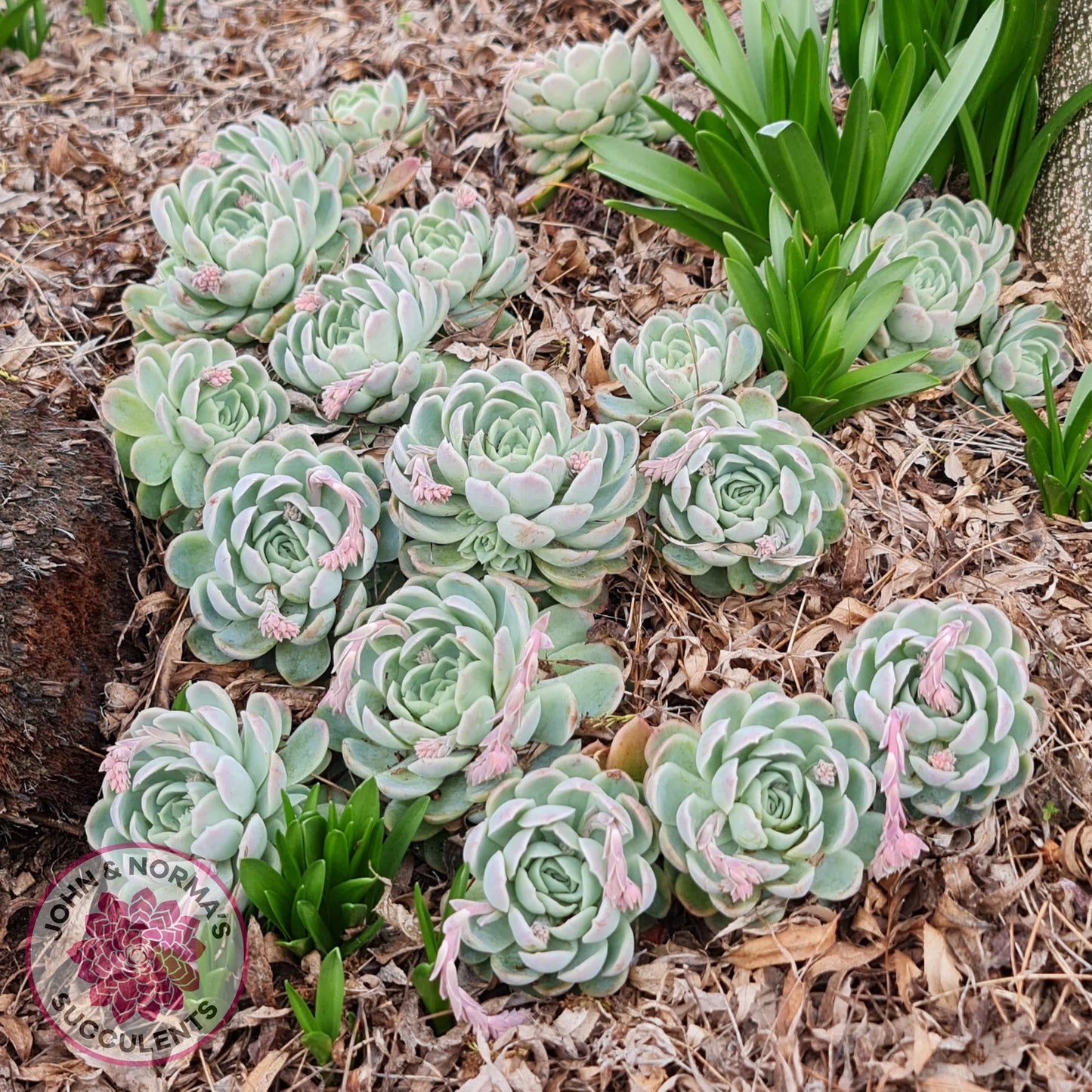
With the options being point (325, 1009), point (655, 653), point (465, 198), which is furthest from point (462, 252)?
point (325, 1009)

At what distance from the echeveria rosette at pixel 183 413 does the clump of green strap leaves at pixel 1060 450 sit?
1269 mm

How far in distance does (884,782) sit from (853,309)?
860mm

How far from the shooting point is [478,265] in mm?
1849

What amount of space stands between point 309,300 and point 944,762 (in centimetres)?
126

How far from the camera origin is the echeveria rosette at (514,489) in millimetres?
1458

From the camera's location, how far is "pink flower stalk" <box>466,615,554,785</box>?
1307 mm

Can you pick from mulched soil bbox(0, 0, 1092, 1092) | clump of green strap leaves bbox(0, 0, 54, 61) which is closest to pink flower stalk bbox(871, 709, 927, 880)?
mulched soil bbox(0, 0, 1092, 1092)

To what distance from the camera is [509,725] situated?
1.32 m

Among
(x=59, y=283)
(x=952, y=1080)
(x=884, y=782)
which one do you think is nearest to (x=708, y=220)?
(x=884, y=782)

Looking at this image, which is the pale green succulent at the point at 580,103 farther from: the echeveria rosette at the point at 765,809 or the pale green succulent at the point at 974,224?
the echeveria rosette at the point at 765,809

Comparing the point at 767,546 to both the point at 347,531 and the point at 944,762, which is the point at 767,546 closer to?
the point at 944,762

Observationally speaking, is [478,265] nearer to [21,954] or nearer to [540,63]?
[540,63]

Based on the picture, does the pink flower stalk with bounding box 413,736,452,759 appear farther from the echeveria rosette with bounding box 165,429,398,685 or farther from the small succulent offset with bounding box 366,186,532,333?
the small succulent offset with bounding box 366,186,532,333

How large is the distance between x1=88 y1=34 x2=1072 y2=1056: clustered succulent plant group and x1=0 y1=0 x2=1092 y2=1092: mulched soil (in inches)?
2.8
